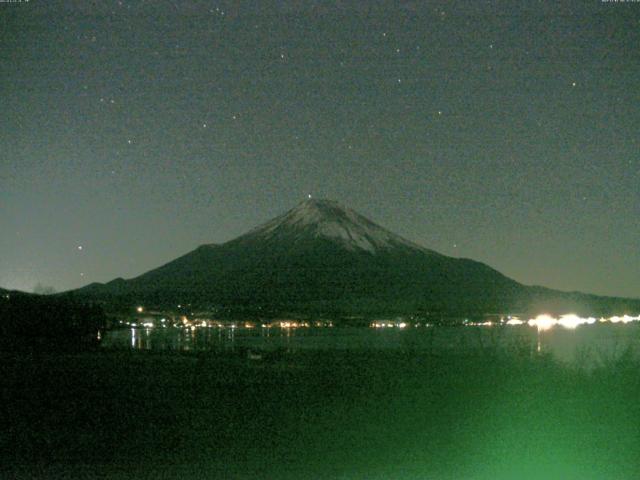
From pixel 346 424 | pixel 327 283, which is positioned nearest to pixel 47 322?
pixel 346 424

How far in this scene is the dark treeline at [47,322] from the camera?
36.3 meters

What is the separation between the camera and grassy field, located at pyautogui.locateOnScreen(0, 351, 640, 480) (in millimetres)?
9117

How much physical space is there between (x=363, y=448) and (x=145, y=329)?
74647 millimetres

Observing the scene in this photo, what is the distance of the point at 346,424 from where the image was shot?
37.4ft

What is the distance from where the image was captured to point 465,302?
3344 inches

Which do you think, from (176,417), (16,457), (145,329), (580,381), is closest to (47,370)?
(176,417)

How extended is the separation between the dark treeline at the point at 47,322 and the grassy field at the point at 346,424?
20.5 meters

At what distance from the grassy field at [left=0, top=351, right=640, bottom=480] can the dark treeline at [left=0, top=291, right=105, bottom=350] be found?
2046 centimetres

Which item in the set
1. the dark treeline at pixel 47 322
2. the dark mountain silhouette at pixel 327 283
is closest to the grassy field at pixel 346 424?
the dark treeline at pixel 47 322

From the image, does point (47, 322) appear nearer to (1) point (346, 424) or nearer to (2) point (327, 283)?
(1) point (346, 424)

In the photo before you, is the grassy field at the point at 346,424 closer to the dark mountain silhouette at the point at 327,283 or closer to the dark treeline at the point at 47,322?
the dark treeline at the point at 47,322

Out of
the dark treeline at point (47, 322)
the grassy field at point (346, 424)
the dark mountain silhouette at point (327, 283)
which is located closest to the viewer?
the grassy field at point (346, 424)

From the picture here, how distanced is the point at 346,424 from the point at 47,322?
28.4 metres

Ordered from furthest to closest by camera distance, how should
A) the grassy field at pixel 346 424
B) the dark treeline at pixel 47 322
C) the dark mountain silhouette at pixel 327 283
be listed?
the dark mountain silhouette at pixel 327 283 → the dark treeline at pixel 47 322 → the grassy field at pixel 346 424
